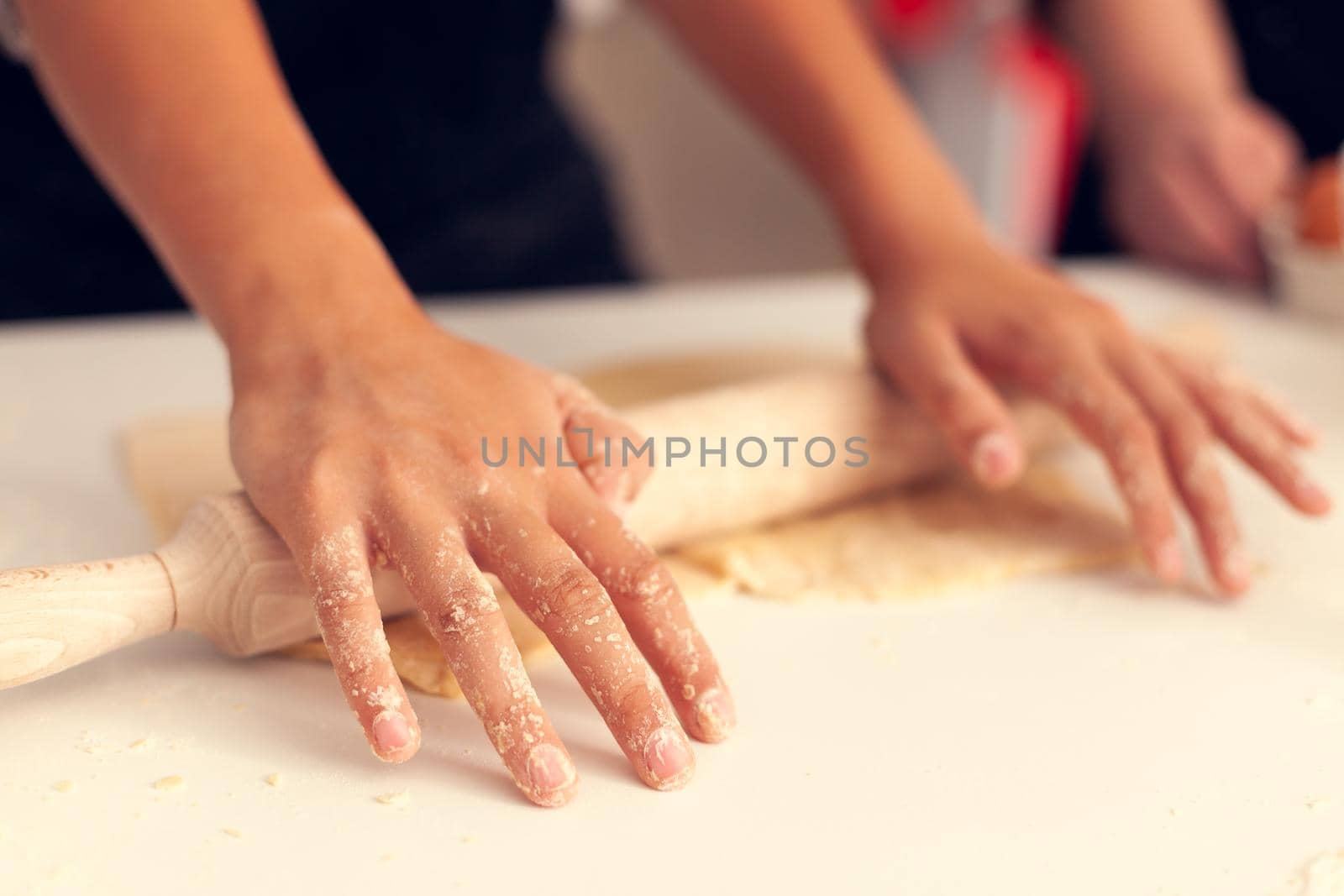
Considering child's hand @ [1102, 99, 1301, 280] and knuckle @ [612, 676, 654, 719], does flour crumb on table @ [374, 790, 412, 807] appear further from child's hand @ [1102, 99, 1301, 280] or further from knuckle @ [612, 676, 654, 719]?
child's hand @ [1102, 99, 1301, 280]

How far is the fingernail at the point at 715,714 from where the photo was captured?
0.66m

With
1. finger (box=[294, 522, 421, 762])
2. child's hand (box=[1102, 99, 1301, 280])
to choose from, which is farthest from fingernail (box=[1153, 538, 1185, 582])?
child's hand (box=[1102, 99, 1301, 280])

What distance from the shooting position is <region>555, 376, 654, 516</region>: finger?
74 cm

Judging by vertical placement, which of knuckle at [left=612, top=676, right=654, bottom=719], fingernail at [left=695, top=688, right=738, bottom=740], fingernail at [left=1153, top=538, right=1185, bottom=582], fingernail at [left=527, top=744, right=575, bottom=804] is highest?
knuckle at [left=612, top=676, right=654, bottom=719]

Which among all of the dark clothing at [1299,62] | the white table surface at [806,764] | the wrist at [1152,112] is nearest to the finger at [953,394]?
the white table surface at [806,764]

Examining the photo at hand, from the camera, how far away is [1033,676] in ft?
2.45

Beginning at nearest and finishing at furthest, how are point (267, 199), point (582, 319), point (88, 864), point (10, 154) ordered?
point (88, 864), point (267, 199), point (10, 154), point (582, 319)

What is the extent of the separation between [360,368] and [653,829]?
327 millimetres

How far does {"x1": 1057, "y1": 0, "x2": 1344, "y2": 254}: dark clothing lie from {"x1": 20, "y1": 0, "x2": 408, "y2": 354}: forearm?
4.49ft

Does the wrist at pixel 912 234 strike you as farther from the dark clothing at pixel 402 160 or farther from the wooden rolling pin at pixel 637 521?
the dark clothing at pixel 402 160

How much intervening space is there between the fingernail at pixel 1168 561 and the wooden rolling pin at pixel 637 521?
197 mm

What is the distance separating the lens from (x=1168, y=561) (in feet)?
2.79

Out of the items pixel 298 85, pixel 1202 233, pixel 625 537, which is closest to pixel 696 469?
pixel 625 537

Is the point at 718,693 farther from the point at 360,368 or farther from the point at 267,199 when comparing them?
the point at 267,199
